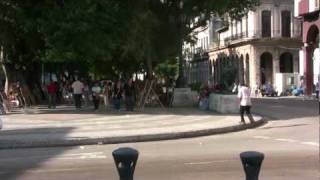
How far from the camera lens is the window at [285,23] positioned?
81938 millimetres

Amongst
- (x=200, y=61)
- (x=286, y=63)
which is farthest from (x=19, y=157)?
(x=200, y=61)

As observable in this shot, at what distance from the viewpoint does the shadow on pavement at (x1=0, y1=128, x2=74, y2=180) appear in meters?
12.6

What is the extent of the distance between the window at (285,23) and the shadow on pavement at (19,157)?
208 feet

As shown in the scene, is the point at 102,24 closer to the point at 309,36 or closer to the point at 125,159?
the point at 125,159

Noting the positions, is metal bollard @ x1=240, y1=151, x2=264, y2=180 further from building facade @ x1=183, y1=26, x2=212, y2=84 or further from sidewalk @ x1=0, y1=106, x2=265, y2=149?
building facade @ x1=183, y1=26, x2=212, y2=84

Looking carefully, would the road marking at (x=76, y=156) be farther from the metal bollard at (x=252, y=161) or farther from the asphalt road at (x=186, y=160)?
the metal bollard at (x=252, y=161)

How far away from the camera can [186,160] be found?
45.7 ft

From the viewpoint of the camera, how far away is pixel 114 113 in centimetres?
3111

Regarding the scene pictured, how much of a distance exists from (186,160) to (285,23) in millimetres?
70578

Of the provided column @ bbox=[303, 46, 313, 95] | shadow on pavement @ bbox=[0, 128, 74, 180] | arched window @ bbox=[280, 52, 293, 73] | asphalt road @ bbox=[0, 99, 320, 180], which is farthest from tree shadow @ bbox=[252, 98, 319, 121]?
arched window @ bbox=[280, 52, 293, 73]

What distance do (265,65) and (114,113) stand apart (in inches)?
2145

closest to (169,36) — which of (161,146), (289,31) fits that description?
(161,146)

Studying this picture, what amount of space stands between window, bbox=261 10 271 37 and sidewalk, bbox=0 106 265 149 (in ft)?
173

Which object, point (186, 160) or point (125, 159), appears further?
point (186, 160)
